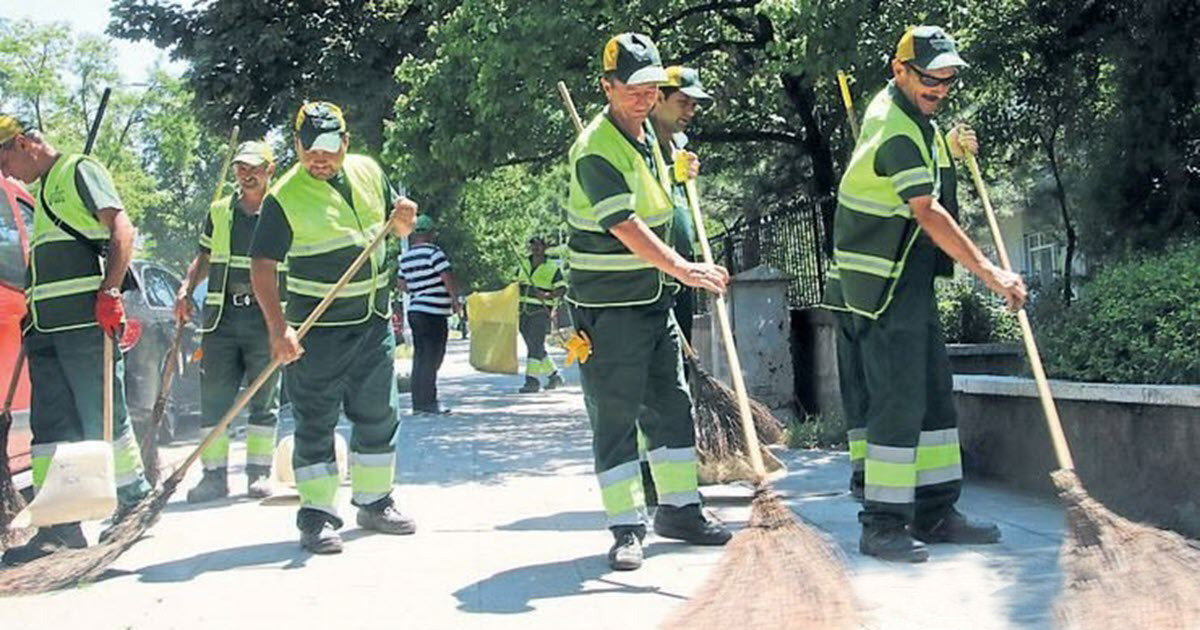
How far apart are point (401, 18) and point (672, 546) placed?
51.4 feet

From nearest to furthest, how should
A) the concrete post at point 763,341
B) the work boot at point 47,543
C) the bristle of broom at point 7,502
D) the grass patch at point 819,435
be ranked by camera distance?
the work boot at point 47,543 → the bristle of broom at point 7,502 → the grass patch at point 819,435 → the concrete post at point 763,341

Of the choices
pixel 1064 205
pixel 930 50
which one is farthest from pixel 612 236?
pixel 1064 205

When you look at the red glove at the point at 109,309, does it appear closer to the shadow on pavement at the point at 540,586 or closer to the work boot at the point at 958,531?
the shadow on pavement at the point at 540,586

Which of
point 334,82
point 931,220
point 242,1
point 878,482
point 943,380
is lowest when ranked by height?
point 878,482

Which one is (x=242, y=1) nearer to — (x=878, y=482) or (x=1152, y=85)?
(x=1152, y=85)

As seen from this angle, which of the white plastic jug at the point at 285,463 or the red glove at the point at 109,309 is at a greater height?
the red glove at the point at 109,309

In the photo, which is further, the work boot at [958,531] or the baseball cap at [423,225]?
the baseball cap at [423,225]

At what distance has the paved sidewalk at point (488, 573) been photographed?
479 cm

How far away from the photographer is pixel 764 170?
53.6 ft

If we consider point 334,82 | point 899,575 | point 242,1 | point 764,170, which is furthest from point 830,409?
point 242,1

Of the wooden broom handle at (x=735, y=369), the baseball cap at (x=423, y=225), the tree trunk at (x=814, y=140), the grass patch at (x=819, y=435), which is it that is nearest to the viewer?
the wooden broom handle at (x=735, y=369)

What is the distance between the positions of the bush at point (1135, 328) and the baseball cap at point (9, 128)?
511cm

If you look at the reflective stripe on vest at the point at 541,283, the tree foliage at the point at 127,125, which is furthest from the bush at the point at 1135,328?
the tree foliage at the point at 127,125

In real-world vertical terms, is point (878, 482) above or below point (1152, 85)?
below
